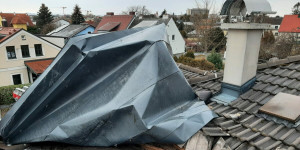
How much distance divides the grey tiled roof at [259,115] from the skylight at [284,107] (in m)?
0.12

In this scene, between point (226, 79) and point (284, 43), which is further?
point (284, 43)

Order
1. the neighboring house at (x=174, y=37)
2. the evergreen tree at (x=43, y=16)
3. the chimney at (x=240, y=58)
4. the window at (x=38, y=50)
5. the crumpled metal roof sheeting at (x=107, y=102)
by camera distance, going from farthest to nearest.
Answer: the evergreen tree at (x=43, y=16)
the neighboring house at (x=174, y=37)
the window at (x=38, y=50)
the chimney at (x=240, y=58)
the crumpled metal roof sheeting at (x=107, y=102)

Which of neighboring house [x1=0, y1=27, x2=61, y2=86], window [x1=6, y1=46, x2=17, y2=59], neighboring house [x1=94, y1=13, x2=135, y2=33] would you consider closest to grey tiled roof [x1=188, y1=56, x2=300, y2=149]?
neighboring house [x1=0, y1=27, x2=61, y2=86]

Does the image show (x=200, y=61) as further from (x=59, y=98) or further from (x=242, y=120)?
(x=59, y=98)

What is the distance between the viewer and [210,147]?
2527 millimetres

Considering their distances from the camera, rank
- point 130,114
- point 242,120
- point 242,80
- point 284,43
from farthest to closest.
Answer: point 284,43
point 242,80
point 242,120
point 130,114

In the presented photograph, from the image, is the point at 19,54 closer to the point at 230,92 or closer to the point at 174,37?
the point at 174,37

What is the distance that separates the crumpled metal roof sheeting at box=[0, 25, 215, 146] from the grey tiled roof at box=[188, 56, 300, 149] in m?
0.41

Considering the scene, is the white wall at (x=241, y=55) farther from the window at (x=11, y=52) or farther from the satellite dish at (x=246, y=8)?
the window at (x=11, y=52)

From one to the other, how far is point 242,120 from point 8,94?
15.5 m

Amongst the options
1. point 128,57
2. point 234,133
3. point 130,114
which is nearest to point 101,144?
point 130,114

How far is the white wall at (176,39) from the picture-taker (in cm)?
2553

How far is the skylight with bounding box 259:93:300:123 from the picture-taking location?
9.37ft

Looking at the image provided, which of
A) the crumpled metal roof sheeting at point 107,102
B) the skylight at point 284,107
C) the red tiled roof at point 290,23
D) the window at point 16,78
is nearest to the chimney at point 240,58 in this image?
→ the skylight at point 284,107
